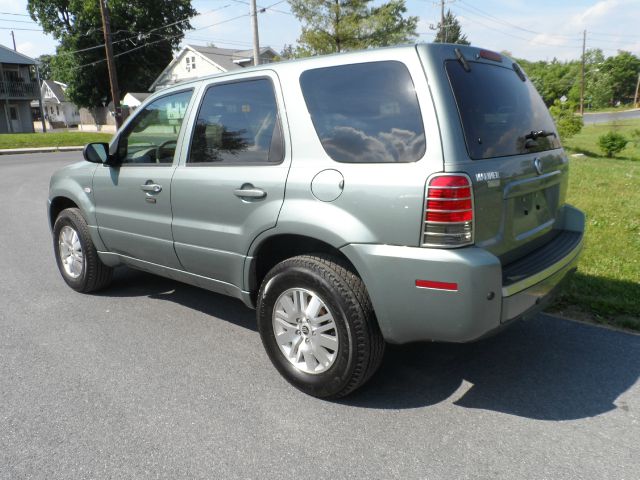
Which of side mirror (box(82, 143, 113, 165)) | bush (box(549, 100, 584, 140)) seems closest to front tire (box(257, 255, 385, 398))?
side mirror (box(82, 143, 113, 165))

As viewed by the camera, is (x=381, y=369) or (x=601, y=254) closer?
(x=381, y=369)

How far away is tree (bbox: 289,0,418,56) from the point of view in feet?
76.3

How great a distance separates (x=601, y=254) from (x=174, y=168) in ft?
14.7

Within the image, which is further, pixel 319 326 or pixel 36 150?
pixel 36 150

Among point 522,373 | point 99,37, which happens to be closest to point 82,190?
point 522,373

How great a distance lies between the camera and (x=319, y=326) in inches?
120

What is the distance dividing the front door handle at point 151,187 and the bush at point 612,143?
18972mm

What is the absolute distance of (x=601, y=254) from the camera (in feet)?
18.3

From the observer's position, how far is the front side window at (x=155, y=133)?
3.94m

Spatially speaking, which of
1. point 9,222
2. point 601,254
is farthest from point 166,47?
point 601,254

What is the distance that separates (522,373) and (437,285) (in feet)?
4.09

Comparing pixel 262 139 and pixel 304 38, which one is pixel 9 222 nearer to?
pixel 262 139

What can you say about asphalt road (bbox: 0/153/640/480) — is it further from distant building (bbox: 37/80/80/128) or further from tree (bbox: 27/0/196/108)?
distant building (bbox: 37/80/80/128)

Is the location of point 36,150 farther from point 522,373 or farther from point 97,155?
point 522,373
